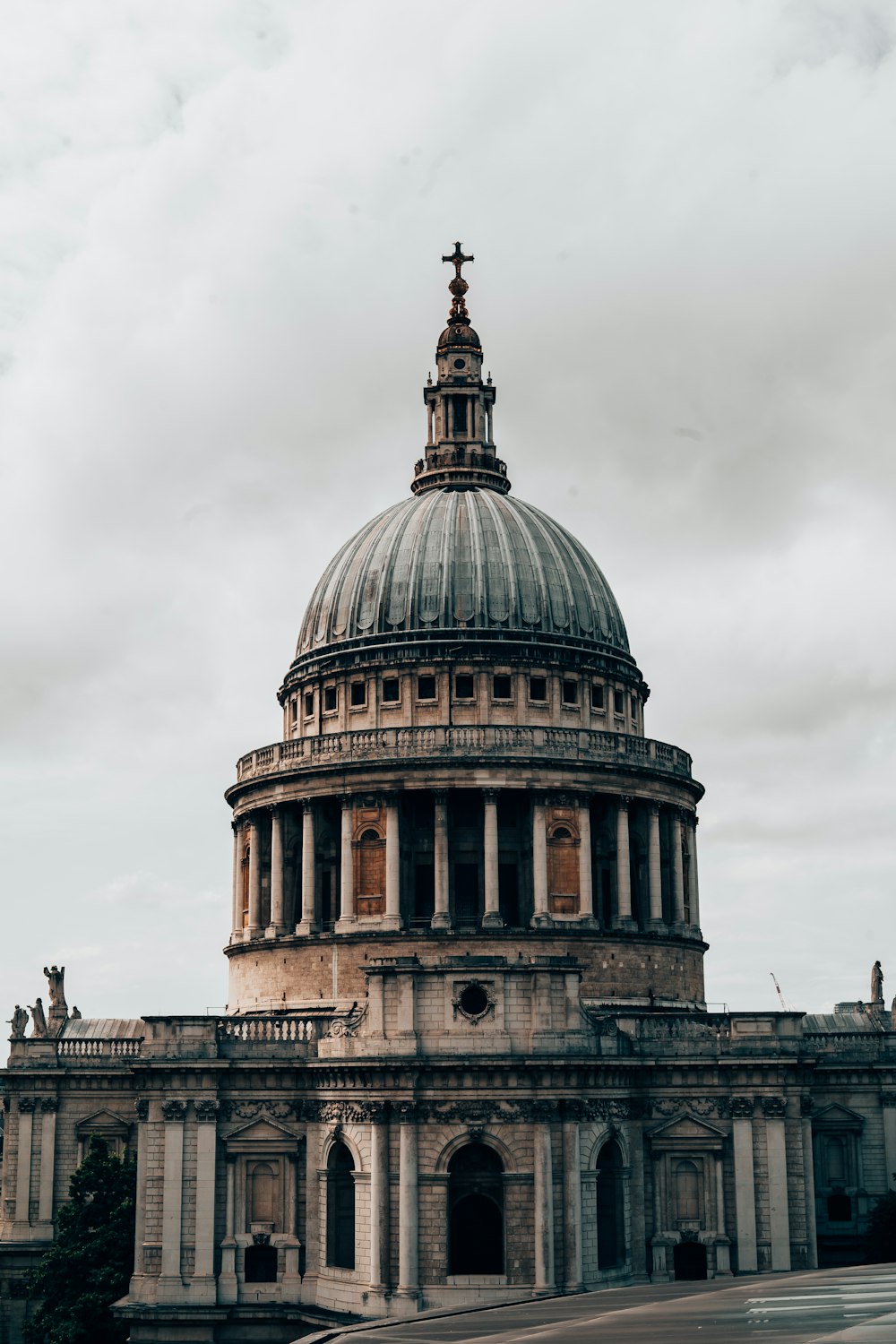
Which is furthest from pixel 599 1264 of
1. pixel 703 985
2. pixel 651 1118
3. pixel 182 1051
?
pixel 703 985

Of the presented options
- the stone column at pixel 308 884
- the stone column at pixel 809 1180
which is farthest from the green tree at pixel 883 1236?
the stone column at pixel 308 884

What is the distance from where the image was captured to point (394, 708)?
83.1 m

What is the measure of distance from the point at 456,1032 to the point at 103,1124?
2132cm

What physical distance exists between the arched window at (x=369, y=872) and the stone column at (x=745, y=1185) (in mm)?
19095

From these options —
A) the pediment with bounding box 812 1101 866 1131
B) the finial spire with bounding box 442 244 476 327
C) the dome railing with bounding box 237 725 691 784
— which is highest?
the finial spire with bounding box 442 244 476 327

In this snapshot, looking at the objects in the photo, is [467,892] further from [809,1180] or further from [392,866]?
[809,1180]

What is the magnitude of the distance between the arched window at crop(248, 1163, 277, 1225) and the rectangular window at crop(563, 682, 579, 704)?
27.3 m

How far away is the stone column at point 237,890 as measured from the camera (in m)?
86.9

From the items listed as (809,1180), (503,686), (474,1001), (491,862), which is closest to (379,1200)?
(474,1001)

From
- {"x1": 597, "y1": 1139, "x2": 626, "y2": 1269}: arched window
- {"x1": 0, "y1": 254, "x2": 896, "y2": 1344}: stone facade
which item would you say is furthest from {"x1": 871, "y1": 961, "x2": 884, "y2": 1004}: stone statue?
{"x1": 597, "y1": 1139, "x2": 626, "y2": 1269}: arched window

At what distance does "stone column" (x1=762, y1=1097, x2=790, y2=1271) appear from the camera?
66.7 meters

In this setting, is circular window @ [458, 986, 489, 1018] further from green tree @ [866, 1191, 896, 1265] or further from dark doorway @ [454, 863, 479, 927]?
green tree @ [866, 1191, 896, 1265]

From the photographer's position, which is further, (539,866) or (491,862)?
(539,866)

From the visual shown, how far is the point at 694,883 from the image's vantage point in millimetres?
87062
